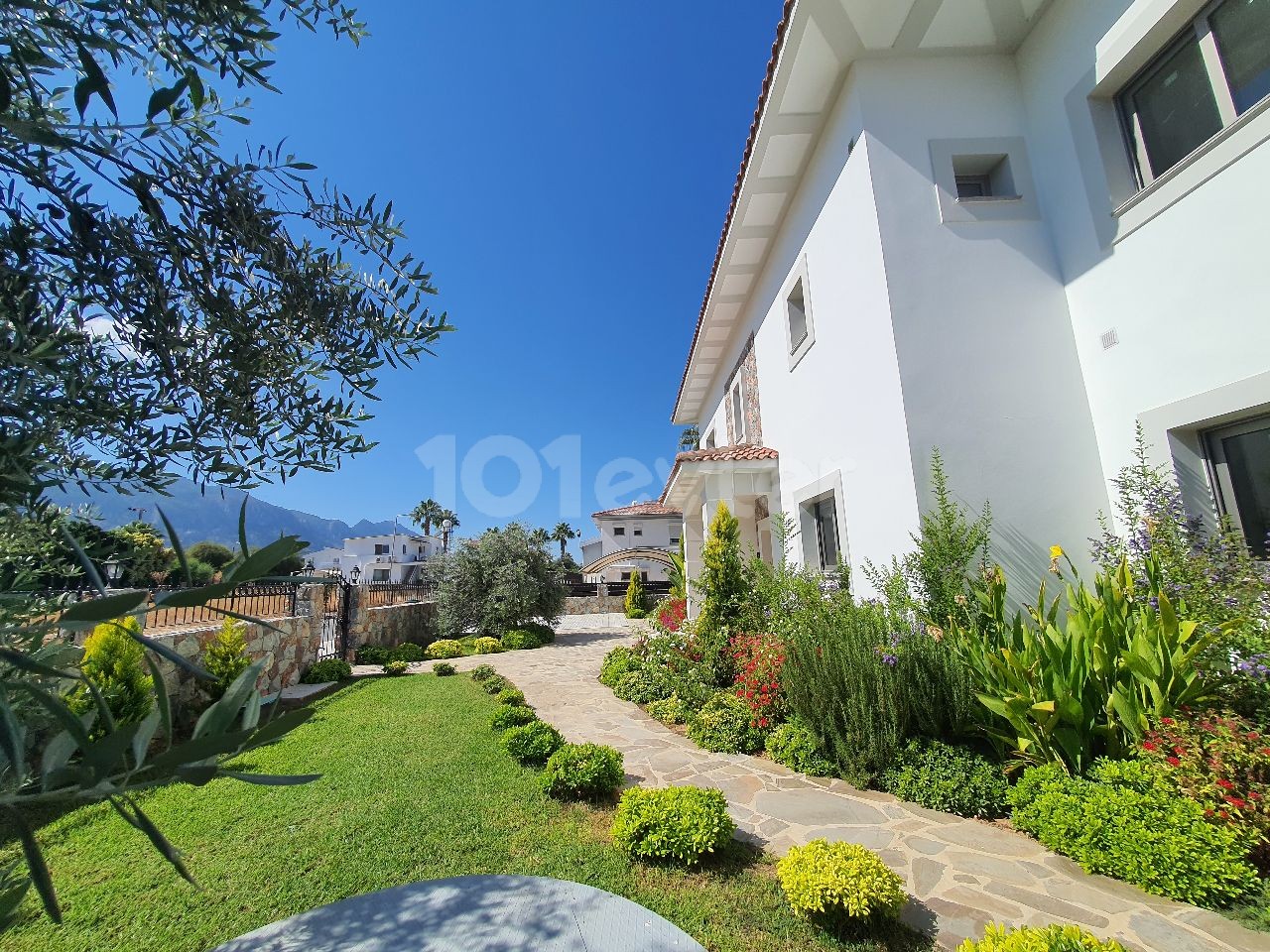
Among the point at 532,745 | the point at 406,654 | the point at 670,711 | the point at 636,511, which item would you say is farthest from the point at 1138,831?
the point at 636,511

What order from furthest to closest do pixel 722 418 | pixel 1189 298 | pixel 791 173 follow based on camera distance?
pixel 722 418 → pixel 791 173 → pixel 1189 298

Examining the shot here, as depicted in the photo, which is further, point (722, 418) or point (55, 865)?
point (722, 418)

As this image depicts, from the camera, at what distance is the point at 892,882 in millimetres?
3023

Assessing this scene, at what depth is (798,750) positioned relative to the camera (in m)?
5.53

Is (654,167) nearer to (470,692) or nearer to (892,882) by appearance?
(470,692)

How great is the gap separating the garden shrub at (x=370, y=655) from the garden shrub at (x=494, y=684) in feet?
14.4

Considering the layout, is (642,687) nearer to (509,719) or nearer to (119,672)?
(509,719)

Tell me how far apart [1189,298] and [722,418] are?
10475mm

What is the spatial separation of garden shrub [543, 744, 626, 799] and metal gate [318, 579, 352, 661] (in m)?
10.5

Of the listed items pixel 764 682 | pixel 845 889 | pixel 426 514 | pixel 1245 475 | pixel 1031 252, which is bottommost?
pixel 845 889

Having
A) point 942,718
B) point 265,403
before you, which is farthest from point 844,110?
point 265,403

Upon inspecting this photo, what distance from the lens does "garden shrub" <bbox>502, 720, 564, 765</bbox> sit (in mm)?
5574

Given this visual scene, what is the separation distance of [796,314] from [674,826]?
770 centimetres

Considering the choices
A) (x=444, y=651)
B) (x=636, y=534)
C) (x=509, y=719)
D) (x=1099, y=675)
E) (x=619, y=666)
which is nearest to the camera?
(x=1099, y=675)
